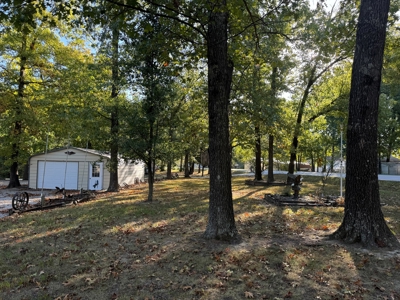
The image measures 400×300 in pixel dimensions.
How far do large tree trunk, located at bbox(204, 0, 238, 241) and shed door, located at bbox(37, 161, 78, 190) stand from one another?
1569 centimetres

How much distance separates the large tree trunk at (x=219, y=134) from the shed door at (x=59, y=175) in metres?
15.7

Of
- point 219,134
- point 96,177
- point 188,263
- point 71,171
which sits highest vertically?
point 219,134

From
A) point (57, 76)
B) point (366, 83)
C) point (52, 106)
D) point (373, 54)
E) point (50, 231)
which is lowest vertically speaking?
point (50, 231)

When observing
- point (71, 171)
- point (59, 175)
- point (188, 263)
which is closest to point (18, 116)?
point (59, 175)

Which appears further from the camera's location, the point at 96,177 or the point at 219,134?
the point at 96,177

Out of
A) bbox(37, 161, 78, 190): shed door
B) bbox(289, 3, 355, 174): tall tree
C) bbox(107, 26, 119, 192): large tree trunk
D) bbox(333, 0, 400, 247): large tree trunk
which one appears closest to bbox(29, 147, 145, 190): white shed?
bbox(37, 161, 78, 190): shed door

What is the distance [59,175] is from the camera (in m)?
18.8

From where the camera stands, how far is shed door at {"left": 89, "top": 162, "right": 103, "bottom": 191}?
717 inches

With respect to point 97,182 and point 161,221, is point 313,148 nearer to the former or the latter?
point 97,182

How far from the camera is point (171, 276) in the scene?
13.1ft

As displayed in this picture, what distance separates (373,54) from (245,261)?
4.07m

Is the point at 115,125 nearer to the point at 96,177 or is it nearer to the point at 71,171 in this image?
the point at 96,177

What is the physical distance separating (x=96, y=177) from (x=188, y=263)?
1536cm

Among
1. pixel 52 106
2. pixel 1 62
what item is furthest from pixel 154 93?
pixel 1 62
